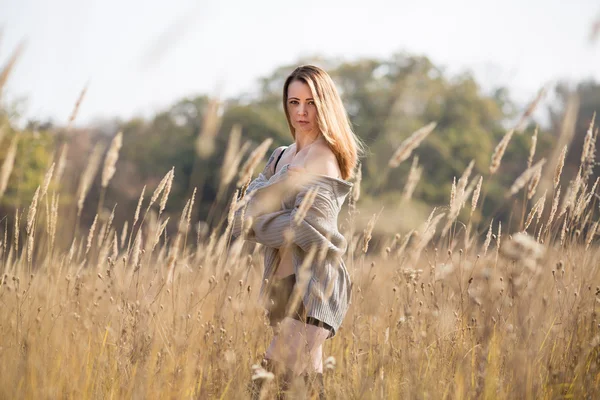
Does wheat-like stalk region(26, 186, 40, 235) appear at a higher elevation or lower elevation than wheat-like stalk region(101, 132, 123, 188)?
lower

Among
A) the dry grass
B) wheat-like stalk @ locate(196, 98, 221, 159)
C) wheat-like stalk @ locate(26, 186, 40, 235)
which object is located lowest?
the dry grass

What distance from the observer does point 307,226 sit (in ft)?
7.25

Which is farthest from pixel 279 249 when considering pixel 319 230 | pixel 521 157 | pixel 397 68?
pixel 397 68

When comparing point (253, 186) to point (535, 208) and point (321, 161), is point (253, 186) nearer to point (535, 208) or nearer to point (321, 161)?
point (321, 161)

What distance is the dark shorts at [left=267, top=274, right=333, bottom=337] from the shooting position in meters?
2.33

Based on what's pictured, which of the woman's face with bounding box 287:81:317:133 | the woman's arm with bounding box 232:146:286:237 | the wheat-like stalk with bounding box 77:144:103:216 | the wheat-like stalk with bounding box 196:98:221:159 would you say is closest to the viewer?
the wheat-like stalk with bounding box 196:98:221:159

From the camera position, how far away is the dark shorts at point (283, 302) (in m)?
2.33

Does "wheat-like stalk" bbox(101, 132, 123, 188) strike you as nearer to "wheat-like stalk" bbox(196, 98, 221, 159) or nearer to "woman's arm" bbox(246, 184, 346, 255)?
"wheat-like stalk" bbox(196, 98, 221, 159)

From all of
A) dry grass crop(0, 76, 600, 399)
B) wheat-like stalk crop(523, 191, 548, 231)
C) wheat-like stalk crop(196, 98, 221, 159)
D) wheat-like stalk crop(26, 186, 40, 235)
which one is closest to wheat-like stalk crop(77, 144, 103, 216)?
dry grass crop(0, 76, 600, 399)

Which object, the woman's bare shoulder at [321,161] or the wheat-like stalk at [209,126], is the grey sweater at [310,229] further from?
the wheat-like stalk at [209,126]

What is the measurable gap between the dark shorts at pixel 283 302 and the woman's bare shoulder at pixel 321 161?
45 cm

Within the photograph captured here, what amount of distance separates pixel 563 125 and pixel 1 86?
215cm

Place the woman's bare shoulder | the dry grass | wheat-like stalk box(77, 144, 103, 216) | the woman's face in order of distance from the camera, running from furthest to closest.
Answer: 1. the woman's face
2. the woman's bare shoulder
3. wheat-like stalk box(77, 144, 103, 216)
4. the dry grass

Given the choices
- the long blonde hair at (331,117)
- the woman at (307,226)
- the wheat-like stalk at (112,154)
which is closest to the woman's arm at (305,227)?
the woman at (307,226)
